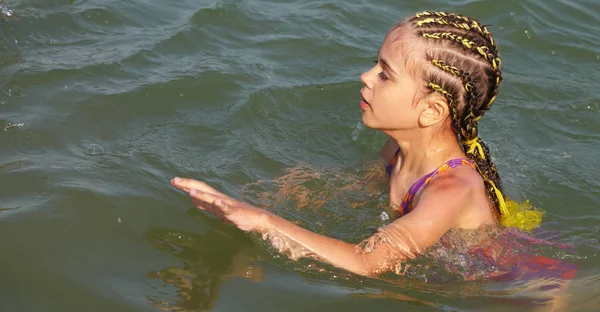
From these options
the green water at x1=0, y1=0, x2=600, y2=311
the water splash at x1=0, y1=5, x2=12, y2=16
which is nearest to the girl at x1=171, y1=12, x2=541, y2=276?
the green water at x1=0, y1=0, x2=600, y2=311

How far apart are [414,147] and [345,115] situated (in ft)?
6.11

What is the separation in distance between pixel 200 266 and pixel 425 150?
1438 millimetres

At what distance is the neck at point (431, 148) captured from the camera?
4.29 m

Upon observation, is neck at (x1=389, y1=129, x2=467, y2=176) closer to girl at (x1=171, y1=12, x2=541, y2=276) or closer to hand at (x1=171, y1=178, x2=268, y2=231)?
girl at (x1=171, y1=12, x2=541, y2=276)

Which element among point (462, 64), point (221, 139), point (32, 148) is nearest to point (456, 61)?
point (462, 64)

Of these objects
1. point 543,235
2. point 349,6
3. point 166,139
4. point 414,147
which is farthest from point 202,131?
point 349,6

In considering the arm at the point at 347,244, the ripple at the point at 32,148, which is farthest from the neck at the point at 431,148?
the ripple at the point at 32,148

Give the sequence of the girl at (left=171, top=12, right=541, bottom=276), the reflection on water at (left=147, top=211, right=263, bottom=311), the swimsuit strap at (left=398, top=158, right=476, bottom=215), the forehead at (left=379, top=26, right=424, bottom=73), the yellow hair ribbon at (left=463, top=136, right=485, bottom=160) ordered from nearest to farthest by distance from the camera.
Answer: the reflection on water at (left=147, top=211, right=263, bottom=311)
the girl at (left=171, top=12, right=541, bottom=276)
the forehead at (left=379, top=26, right=424, bottom=73)
the swimsuit strap at (left=398, top=158, right=476, bottom=215)
the yellow hair ribbon at (left=463, top=136, right=485, bottom=160)

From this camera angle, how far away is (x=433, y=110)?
13.6 feet

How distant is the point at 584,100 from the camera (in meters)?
6.54

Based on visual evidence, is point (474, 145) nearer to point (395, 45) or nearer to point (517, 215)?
point (517, 215)

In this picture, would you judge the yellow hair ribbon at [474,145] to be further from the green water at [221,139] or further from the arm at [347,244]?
the green water at [221,139]

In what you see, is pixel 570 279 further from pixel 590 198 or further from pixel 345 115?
pixel 345 115

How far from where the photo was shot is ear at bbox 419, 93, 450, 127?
411cm
